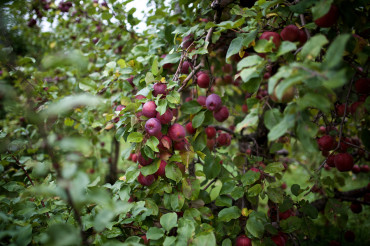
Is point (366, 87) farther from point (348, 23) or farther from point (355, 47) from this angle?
point (348, 23)

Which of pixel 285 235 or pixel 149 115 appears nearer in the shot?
pixel 149 115

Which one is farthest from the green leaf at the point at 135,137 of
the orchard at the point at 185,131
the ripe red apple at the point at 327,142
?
the ripe red apple at the point at 327,142

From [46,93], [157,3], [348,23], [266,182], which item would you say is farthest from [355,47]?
[46,93]

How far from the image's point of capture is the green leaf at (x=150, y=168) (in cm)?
88

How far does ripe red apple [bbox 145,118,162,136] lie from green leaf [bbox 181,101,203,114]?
0.69ft

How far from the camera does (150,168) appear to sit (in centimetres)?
90

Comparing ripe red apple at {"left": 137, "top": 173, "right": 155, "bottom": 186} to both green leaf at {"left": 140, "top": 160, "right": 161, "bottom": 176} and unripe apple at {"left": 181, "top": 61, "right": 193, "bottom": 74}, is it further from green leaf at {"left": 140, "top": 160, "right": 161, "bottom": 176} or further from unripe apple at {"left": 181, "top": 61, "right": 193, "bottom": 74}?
unripe apple at {"left": 181, "top": 61, "right": 193, "bottom": 74}

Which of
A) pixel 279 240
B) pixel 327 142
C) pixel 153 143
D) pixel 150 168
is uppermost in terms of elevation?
pixel 153 143

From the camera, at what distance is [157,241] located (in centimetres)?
78

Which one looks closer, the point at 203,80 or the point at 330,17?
the point at 330,17

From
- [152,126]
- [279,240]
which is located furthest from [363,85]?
[152,126]

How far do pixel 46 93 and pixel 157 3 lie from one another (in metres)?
0.96

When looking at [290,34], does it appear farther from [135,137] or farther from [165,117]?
[135,137]

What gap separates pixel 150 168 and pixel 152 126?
0.16 m
